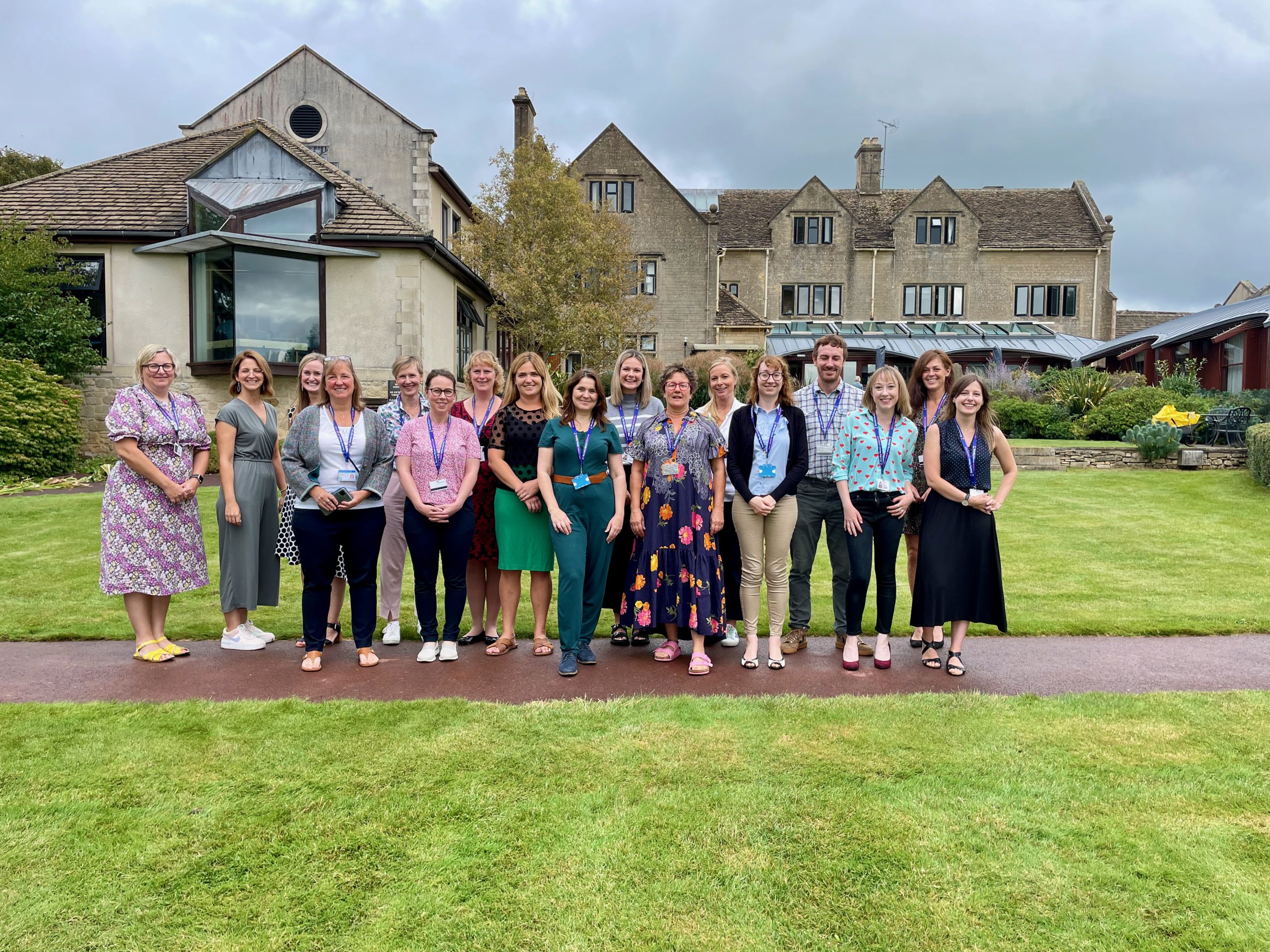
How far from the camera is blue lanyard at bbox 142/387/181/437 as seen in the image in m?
5.75

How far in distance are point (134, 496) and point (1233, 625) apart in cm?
853

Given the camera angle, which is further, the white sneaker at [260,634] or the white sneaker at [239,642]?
the white sneaker at [260,634]

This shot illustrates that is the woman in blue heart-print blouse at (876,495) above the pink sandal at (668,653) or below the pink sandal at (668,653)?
above

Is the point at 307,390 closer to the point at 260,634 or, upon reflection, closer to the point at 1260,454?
the point at 260,634

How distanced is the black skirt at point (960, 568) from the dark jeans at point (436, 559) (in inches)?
126

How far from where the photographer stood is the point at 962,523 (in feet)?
18.2

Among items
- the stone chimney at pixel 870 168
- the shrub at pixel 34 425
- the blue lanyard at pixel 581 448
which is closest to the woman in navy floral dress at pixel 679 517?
the blue lanyard at pixel 581 448

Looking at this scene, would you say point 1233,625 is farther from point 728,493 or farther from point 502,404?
point 502,404

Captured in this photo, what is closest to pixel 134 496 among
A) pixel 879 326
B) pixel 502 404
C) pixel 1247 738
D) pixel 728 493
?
pixel 502 404

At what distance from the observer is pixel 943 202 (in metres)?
39.4

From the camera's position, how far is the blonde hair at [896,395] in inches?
224

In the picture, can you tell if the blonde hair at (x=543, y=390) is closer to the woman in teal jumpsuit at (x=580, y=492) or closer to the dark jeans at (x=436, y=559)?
the woman in teal jumpsuit at (x=580, y=492)

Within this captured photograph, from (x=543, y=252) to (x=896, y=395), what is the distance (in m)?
21.6

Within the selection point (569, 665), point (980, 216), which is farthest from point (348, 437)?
point (980, 216)
